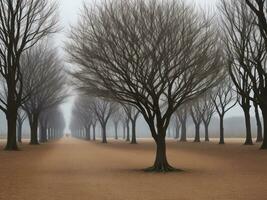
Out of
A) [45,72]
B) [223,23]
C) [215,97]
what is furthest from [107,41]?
[215,97]

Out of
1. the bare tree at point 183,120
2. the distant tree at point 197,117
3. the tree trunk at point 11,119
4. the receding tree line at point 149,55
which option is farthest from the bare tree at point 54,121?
the receding tree line at point 149,55

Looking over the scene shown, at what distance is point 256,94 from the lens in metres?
44.0

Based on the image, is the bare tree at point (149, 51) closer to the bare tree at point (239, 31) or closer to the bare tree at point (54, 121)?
the bare tree at point (239, 31)

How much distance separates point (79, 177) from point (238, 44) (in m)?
26.4

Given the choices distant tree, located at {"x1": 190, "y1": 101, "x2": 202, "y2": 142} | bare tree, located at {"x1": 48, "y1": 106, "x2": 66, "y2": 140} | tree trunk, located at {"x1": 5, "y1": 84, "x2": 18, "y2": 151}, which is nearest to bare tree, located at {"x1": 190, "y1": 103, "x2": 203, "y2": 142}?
distant tree, located at {"x1": 190, "y1": 101, "x2": 202, "y2": 142}

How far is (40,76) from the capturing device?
57625mm

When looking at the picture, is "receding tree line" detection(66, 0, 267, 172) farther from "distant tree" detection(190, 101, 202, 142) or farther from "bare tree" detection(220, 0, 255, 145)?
"distant tree" detection(190, 101, 202, 142)

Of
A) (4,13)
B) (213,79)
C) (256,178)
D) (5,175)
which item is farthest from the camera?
(4,13)

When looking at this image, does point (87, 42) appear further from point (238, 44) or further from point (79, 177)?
point (238, 44)

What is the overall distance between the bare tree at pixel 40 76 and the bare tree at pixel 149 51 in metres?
30.5

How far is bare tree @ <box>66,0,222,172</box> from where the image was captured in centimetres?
2362

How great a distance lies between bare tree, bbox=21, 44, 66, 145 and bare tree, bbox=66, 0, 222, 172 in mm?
30504

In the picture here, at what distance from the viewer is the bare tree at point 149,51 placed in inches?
930

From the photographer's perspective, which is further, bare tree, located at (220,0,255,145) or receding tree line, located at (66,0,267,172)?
bare tree, located at (220,0,255,145)
